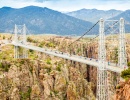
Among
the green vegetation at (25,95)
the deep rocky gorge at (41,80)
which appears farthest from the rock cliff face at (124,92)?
the green vegetation at (25,95)

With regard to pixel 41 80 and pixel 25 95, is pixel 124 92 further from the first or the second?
pixel 41 80

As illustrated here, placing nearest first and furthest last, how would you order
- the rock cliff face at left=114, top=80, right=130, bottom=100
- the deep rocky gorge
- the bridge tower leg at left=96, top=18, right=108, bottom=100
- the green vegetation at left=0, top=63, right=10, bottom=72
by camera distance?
1. the rock cliff face at left=114, top=80, right=130, bottom=100
2. the bridge tower leg at left=96, top=18, right=108, bottom=100
3. the deep rocky gorge
4. the green vegetation at left=0, top=63, right=10, bottom=72

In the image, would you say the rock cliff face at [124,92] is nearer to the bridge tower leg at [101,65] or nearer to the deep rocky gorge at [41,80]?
the bridge tower leg at [101,65]

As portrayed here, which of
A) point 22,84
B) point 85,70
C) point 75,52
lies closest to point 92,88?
point 85,70

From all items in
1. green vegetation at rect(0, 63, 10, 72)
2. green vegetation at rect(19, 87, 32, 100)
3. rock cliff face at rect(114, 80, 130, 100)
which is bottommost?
green vegetation at rect(19, 87, 32, 100)

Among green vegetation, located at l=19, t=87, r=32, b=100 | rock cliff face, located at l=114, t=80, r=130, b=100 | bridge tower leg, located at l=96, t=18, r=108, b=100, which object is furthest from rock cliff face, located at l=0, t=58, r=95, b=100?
rock cliff face, located at l=114, t=80, r=130, b=100

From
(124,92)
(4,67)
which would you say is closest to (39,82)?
(4,67)

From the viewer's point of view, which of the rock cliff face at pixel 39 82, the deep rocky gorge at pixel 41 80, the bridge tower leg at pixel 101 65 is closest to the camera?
the bridge tower leg at pixel 101 65

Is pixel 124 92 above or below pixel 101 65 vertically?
below

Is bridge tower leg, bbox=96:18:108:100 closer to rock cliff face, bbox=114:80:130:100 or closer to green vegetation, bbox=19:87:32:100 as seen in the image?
rock cliff face, bbox=114:80:130:100

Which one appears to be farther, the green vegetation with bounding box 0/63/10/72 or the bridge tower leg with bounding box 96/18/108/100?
the green vegetation with bounding box 0/63/10/72
